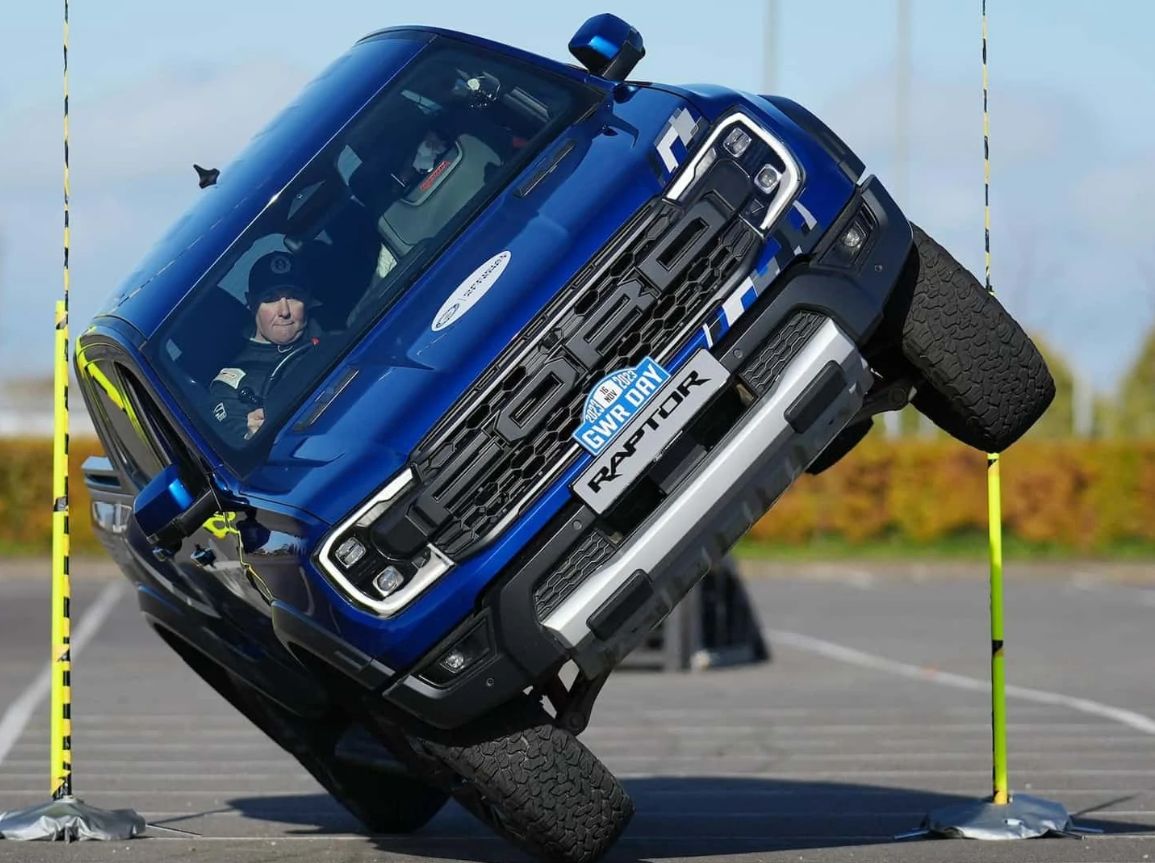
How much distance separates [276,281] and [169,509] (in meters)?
0.84

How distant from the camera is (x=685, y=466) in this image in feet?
18.3

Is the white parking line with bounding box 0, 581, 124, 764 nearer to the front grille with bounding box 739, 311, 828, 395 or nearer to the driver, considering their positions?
the driver

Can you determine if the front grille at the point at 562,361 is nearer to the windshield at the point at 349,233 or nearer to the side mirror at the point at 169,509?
the windshield at the point at 349,233

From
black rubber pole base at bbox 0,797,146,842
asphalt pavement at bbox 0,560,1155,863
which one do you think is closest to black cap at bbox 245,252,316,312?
asphalt pavement at bbox 0,560,1155,863

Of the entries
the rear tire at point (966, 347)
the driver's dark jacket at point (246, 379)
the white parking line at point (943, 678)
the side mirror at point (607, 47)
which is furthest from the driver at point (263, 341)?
the white parking line at point (943, 678)

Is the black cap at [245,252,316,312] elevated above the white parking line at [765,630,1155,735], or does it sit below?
above

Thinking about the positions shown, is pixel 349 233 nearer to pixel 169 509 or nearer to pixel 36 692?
pixel 169 509

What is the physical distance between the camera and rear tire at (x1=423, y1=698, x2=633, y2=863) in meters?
5.61

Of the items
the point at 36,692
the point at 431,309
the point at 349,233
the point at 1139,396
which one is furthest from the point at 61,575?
the point at 1139,396

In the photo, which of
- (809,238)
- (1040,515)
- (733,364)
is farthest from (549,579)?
(1040,515)

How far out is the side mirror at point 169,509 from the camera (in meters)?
5.75

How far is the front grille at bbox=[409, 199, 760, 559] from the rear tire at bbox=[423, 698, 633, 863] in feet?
1.94

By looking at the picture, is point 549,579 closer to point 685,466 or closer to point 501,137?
point 685,466

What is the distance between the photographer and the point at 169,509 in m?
5.77
